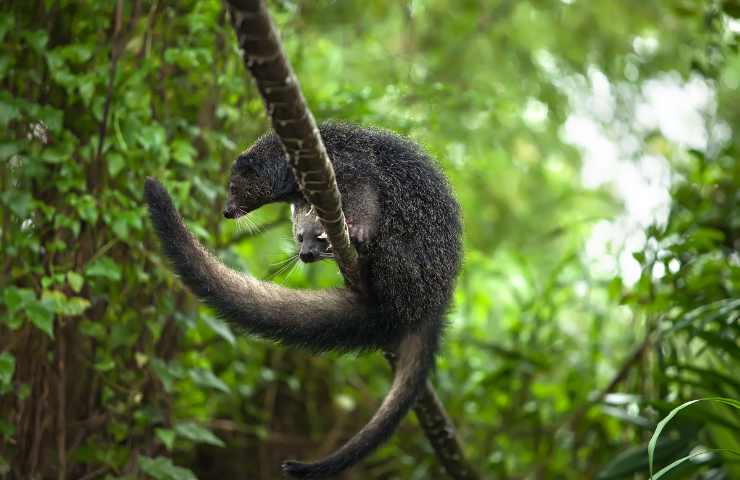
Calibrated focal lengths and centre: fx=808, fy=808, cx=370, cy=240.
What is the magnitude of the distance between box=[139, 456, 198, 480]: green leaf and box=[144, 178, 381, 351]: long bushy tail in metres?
0.79

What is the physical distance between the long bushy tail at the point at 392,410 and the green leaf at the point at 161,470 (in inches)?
25.0

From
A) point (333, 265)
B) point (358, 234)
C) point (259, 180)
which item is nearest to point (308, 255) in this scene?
point (358, 234)

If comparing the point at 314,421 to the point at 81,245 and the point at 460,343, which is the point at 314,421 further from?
the point at 81,245

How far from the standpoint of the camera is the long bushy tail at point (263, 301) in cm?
213

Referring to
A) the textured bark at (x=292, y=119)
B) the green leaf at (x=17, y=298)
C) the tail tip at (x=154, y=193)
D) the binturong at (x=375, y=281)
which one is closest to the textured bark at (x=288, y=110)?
the textured bark at (x=292, y=119)

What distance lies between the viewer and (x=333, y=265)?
4.21m

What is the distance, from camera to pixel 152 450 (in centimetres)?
304

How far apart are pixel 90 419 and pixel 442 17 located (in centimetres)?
291

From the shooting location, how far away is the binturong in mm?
2332

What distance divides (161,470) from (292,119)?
165 cm

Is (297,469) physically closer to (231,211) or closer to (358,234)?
(358,234)

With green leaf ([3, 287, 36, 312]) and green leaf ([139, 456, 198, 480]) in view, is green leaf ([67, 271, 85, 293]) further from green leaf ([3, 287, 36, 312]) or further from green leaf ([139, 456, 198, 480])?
green leaf ([139, 456, 198, 480])

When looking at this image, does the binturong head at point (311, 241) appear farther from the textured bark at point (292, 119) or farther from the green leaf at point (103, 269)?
the green leaf at point (103, 269)

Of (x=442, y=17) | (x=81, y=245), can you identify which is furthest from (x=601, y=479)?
(x=442, y=17)
